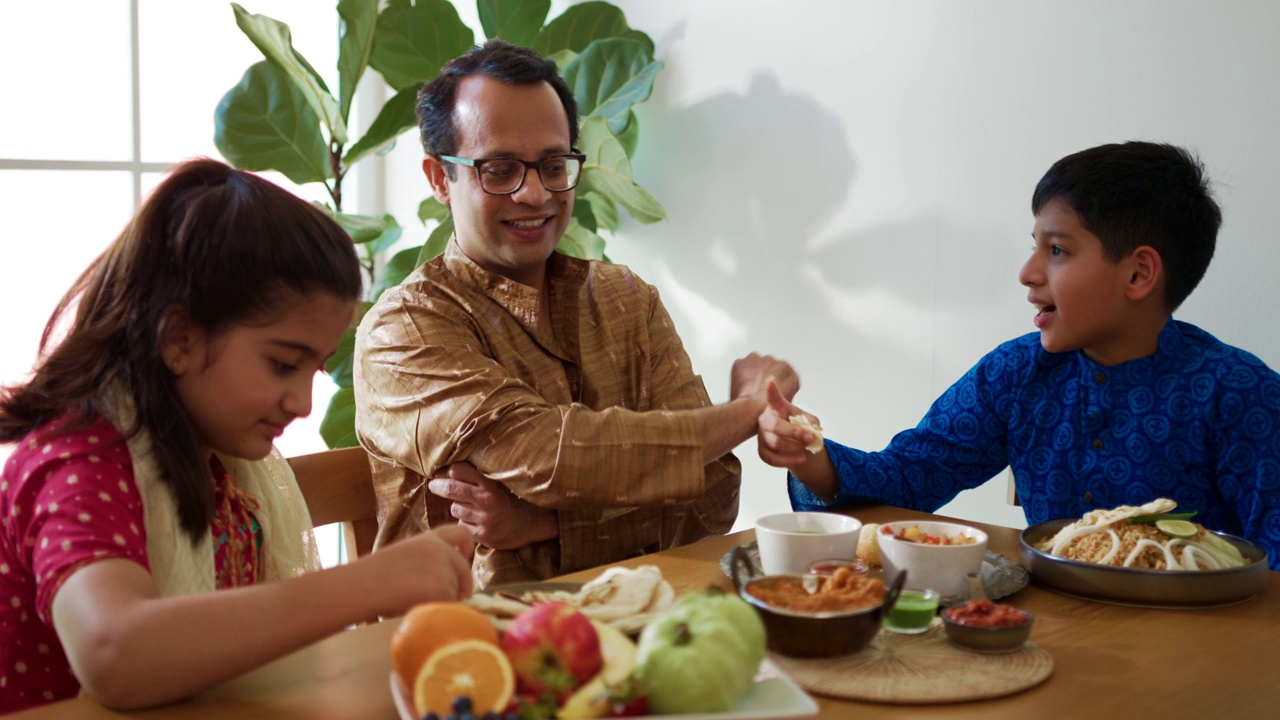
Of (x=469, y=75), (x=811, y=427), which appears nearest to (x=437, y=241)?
(x=469, y=75)

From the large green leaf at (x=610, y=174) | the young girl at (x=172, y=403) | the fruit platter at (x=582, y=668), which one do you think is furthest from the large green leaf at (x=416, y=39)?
the fruit platter at (x=582, y=668)

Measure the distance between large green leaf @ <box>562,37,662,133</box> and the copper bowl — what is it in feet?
7.19

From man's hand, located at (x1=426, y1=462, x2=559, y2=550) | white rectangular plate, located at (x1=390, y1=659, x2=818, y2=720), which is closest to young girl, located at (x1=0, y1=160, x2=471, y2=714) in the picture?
white rectangular plate, located at (x1=390, y1=659, x2=818, y2=720)

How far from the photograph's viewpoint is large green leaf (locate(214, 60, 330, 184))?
2.92m

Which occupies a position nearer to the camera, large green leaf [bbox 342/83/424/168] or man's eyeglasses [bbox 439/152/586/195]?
man's eyeglasses [bbox 439/152/586/195]

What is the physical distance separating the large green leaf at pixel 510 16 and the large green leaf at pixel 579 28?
6 cm

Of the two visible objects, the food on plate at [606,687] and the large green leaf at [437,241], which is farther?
the large green leaf at [437,241]

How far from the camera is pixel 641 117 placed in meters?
3.43

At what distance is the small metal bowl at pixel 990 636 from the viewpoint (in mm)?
1141

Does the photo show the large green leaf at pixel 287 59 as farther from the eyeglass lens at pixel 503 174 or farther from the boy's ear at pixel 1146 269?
the boy's ear at pixel 1146 269

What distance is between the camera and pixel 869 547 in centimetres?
151

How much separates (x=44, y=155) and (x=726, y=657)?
3.25 meters

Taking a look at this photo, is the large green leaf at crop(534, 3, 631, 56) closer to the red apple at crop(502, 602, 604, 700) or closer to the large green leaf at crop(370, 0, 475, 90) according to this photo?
the large green leaf at crop(370, 0, 475, 90)

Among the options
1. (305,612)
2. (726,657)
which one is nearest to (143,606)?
(305,612)
